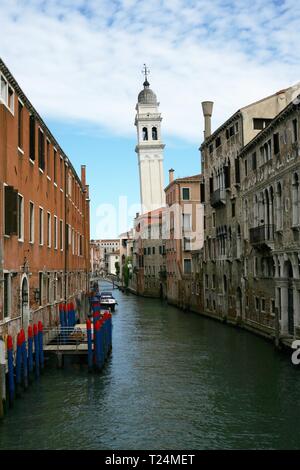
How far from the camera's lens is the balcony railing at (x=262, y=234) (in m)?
23.5

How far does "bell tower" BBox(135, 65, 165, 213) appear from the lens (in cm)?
8012

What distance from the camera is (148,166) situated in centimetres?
8238

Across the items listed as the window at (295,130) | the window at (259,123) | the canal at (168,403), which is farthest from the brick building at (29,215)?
the window at (259,123)

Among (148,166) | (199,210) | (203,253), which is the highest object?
(148,166)

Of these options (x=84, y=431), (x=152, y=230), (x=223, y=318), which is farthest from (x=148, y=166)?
(x=84, y=431)

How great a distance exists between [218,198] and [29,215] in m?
15.6

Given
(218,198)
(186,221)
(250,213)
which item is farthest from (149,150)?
(250,213)

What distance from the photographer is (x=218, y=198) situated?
3225 cm

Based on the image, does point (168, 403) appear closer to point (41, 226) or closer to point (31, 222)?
point (31, 222)

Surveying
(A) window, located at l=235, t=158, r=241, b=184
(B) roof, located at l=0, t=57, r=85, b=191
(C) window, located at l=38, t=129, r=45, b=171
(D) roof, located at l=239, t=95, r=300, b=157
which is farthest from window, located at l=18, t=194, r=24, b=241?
(A) window, located at l=235, t=158, r=241, b=184
